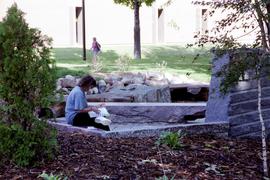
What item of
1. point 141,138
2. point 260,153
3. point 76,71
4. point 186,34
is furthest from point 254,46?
point 186,34

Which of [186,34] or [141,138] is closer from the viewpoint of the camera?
[141,138]

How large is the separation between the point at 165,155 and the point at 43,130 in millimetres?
1370

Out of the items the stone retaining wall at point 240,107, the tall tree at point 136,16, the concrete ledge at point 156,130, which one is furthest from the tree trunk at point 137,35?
the concrete ledge at point 156,130

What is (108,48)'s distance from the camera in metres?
33.2

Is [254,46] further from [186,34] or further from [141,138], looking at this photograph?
[186,34]

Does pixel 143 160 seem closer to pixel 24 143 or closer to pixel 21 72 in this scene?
pixel 24 143

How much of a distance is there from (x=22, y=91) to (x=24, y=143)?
1.63 ft

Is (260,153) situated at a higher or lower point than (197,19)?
lower

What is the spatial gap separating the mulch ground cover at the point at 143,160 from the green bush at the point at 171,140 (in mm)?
72

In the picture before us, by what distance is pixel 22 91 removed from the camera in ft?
17.7

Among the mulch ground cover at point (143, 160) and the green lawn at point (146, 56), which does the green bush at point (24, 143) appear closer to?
the mulch ground cover at point (143, 160)

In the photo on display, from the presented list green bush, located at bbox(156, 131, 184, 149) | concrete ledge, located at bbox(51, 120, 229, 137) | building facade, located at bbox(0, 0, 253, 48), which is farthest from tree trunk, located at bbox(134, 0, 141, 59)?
green bush, located at bbox(156, 131, 184, 149)

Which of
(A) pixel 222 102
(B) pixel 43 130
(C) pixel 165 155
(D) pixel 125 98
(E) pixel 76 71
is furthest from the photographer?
(E) pixel 76 71

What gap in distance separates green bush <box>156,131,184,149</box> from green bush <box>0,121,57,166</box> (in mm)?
1447
